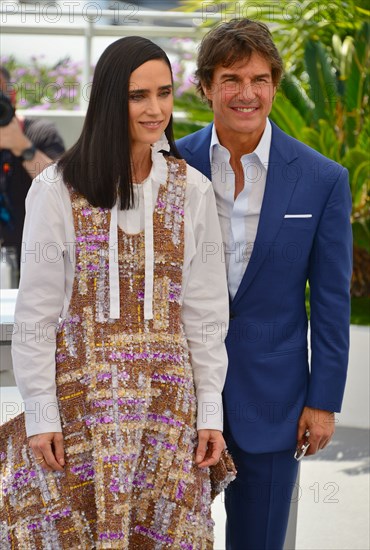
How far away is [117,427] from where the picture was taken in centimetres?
189

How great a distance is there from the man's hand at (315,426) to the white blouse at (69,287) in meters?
0.33

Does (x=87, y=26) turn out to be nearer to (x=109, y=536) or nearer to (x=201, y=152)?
(x=201, y=152)

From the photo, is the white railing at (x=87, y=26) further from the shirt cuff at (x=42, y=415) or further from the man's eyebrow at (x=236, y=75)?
the shirt cuff at (x=42, y=415)

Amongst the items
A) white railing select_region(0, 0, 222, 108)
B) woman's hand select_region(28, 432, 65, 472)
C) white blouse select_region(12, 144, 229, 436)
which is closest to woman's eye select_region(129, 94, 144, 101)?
white blouse select_region(12, 144, 229, 436)

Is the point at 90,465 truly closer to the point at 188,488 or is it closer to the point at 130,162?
the point at 188,488

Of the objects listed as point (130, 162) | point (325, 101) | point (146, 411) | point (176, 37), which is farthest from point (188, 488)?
point (176, 37)

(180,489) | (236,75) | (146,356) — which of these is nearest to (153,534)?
(180,489)

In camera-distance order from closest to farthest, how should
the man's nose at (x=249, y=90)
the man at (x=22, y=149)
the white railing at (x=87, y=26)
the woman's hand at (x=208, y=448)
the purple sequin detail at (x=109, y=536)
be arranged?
the purple sequin detail at (x=109, y=536) → the woman's hand at (x=208, y=448) → the man's nose at (x=249, y=90) → the man at (x=22, y=149) → the white railing at (x=87, y=26)

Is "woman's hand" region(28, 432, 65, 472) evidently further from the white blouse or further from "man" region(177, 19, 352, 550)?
"man" region(177, 19, 352, 550)

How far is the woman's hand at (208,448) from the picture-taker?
1.97 m

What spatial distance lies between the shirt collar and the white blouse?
0.78 ft

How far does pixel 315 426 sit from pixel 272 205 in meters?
0.51

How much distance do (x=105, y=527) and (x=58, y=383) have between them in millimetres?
287

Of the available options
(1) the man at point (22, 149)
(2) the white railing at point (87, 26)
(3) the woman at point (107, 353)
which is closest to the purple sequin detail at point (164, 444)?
(3) the woman at point (107, 353)
